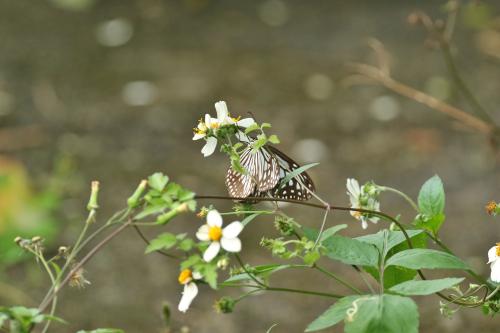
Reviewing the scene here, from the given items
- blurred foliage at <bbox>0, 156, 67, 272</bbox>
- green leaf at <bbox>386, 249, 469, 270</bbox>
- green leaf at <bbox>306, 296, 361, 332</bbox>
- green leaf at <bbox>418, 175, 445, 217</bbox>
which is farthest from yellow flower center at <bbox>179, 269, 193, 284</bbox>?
blurred foliage at <bbox>0, 156, 67, 272</bbox>

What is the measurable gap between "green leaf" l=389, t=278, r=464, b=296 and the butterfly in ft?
0.63

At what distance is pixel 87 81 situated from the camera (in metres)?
3.71

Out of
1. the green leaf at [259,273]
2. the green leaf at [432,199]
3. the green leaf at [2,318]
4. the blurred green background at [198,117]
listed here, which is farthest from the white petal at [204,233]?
the blurred green background at [198,117]

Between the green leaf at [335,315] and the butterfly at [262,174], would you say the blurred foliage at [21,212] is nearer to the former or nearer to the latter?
the butterfly at [262,174]

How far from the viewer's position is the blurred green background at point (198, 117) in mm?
2445

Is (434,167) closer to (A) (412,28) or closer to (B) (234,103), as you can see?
(B) (234,103)

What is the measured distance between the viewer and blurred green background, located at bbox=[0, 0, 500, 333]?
2445 mm

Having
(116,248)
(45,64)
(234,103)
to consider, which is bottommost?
(116,248)

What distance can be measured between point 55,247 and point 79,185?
16.6 inches

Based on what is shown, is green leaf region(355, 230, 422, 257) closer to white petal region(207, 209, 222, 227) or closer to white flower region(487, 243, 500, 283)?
white flower region(487, 243, 500, 283)

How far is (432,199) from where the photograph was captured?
1167 mm

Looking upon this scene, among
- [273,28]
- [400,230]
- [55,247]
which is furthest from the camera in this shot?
[273,28]

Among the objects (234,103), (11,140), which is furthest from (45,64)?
(234,103)

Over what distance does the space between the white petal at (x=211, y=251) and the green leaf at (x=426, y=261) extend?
0.24 meters
